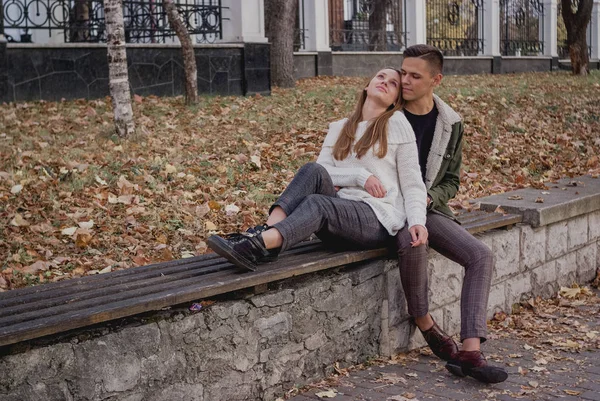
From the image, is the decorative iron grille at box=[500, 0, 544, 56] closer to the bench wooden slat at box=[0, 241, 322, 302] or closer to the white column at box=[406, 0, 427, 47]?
Result: the white column at box=[406, 0, 427, 47]

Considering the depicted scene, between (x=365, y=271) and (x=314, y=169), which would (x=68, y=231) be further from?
(x=365, y=271)

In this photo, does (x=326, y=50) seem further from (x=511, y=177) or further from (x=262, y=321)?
(x=262, y=321)

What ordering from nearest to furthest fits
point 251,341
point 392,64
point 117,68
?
point 251,341, point 117,68, point 392,64

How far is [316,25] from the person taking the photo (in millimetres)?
18578

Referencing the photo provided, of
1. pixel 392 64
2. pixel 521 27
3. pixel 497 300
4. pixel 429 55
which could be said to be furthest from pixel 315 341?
pixel 521 27

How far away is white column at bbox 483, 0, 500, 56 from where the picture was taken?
75.4 feet

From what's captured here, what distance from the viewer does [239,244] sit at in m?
3.91

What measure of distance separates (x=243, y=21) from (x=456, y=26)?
10835mm

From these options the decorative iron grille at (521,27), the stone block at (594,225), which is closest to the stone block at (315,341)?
the stone block at (594,225)

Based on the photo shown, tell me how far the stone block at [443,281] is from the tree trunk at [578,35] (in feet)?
54.4

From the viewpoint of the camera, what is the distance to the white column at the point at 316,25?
731 inches

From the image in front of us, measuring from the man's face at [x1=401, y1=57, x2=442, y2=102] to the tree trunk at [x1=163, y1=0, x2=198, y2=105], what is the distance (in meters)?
6.81

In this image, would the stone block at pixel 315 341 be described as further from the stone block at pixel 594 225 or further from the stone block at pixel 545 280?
the stone block at pixel 594 225

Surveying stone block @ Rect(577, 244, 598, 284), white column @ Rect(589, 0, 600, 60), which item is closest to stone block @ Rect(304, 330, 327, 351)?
stone block @ Rect(577, 244, 598, 284)
